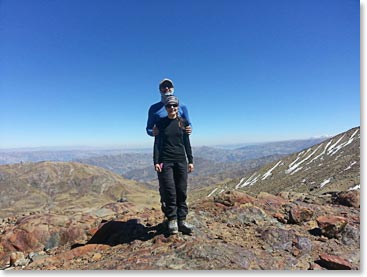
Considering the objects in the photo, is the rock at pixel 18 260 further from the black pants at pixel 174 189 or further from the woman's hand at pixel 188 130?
the woman's hand at pixel 188 130

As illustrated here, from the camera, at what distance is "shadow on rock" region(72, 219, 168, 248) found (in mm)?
7711

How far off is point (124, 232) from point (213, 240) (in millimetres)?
2964

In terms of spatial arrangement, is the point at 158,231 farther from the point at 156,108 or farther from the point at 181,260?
the point at 156,108

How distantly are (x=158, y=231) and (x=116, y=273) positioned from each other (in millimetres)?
2172

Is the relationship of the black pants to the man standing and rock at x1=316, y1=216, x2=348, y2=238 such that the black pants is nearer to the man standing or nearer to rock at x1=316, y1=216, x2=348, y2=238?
the man standing

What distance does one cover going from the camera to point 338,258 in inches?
236

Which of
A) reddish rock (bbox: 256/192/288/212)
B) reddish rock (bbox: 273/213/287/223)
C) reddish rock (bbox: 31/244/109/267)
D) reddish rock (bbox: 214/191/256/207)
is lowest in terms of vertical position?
reddish rock (bbox: 31/244/109/267)

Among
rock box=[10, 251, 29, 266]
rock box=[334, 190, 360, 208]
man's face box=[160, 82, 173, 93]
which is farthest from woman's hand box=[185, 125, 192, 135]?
rock box=[334, 190, 360, 208]

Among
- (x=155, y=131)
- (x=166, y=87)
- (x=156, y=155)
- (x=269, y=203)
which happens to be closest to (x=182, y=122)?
(x=155, y=131)

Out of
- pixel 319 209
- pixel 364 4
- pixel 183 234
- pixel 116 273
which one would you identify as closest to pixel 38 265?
pixel 116 273

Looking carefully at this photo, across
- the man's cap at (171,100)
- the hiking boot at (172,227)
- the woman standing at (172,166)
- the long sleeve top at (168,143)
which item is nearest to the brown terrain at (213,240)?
the hiking boot at (172,227)

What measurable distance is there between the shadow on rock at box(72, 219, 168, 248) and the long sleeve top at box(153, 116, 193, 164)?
6.39 feet

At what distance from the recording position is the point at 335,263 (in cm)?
583

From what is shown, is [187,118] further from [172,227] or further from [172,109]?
[172,227]
